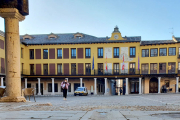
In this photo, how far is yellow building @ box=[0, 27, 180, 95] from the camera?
36719 mm

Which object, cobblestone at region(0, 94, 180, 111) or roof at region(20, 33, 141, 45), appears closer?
cobblestone at region(0, 94, 180, 111)

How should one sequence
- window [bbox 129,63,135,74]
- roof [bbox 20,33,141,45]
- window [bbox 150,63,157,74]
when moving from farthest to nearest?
roof [bbox 20,33,141,45] → window [bbox 129,63,135,74] → window [bbox 150,63,157,74]

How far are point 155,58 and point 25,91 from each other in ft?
99.6

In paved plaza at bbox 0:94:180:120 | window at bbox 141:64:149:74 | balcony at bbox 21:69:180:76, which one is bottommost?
balcony at bbox 21:69:180:76

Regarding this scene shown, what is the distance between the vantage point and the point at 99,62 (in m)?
38.1

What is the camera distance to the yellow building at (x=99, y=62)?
3672 centimetres

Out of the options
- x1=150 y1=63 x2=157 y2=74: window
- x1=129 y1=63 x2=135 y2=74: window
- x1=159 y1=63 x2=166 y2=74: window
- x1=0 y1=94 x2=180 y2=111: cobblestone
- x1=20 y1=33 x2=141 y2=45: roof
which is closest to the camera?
x1=0 y1=94 x2=180 y2=111: cobblestone

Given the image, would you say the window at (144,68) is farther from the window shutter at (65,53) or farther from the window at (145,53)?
the window shutter at (65,53)

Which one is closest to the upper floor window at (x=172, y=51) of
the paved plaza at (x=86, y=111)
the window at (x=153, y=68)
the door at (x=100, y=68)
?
the window at (x=153, y=68)

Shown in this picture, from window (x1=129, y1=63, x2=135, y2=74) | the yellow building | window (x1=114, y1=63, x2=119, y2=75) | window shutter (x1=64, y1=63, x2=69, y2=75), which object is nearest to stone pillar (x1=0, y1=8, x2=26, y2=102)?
the yellow building

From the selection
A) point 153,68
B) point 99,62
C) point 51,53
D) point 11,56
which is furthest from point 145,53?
point 11,56

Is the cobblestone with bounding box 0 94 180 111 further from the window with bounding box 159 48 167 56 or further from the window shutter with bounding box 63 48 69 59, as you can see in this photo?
the window shutter with bounding box 63 48 69 59

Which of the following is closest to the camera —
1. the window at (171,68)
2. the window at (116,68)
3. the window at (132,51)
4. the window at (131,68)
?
the window at (171,68)

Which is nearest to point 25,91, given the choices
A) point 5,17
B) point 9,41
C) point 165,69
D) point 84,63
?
point 9,41
